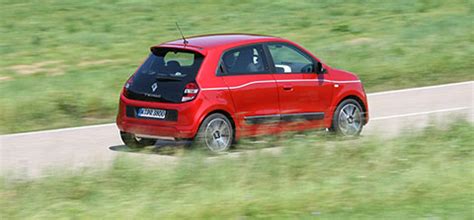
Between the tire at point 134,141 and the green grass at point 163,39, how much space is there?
8.98 feet

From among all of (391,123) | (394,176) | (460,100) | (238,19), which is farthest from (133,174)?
(238,19)

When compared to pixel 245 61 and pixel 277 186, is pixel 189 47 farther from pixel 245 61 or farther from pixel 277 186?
pixel 277 186

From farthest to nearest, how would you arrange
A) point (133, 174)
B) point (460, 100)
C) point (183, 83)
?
point (460, 100)
point (183, 83)
point (133, 174)

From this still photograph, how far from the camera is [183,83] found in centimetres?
1414

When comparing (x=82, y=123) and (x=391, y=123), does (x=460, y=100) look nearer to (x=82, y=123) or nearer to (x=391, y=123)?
(x=391, y=123)

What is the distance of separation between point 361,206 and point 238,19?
18154 mm

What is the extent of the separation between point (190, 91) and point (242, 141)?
116cm

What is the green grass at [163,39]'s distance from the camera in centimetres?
1847

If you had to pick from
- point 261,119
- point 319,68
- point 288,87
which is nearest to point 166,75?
point 261,119

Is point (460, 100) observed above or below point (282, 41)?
below

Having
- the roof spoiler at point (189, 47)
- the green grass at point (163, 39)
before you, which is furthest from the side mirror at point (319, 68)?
the green grass at point (163, 39)

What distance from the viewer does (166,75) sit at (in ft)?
47.0

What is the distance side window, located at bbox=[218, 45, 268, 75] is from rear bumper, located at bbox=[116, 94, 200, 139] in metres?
0.82

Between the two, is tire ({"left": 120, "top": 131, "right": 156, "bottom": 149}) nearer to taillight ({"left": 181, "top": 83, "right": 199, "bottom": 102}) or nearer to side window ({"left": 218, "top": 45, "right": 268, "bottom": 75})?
taillight ({"left": 181, "top": 83, "right": 199, "bottom": 102})
